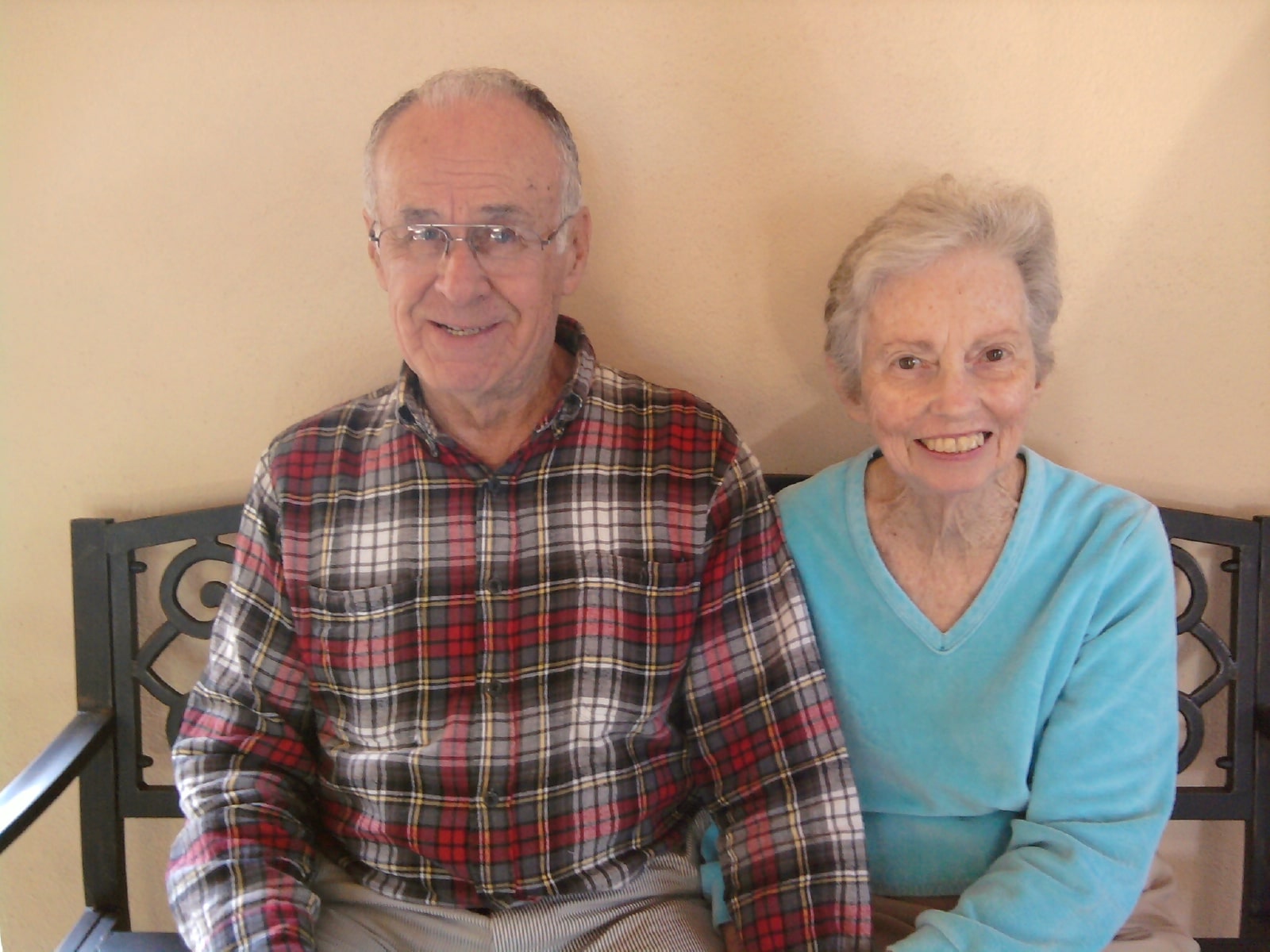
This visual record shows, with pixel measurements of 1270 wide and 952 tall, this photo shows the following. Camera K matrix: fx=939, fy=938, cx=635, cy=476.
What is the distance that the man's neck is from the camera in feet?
4.80

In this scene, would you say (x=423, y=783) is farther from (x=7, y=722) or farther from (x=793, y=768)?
(x=7, y=722)

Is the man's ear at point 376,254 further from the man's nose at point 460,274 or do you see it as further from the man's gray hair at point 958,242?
the man's gray hair at point 958,242

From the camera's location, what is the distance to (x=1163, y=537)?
137 centimetres

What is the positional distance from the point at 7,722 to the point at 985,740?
1802 millimetres

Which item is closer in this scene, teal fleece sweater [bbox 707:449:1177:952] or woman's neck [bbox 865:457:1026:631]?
teal fleece sweater [bbox 707:449:1177:952]

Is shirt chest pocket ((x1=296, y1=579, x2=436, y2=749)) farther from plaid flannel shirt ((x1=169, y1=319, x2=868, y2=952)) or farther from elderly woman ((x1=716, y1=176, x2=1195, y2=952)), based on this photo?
elderly woman ((x1=716, y1=176, x2=1195, y2=952))

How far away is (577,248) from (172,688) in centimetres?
109

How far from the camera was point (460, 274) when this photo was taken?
4.33 ft

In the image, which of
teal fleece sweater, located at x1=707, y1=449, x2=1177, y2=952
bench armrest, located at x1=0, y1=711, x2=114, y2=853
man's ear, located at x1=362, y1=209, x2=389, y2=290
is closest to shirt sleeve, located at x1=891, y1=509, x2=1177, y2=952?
teal fleece sweater, located at x1=707, y1=449, x2=1177, y2=952

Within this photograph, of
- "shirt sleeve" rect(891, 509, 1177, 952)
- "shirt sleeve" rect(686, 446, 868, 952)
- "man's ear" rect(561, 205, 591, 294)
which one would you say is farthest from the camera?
"man's ear" rect(561, 205, 591, 294)

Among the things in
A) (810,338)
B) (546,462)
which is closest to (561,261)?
(546,462)

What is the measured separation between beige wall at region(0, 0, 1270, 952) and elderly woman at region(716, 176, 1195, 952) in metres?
0.32

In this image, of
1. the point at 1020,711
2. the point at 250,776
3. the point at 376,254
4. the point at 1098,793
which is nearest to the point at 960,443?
the point at 1020,711

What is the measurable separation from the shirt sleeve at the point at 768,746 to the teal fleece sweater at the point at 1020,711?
0.07m
